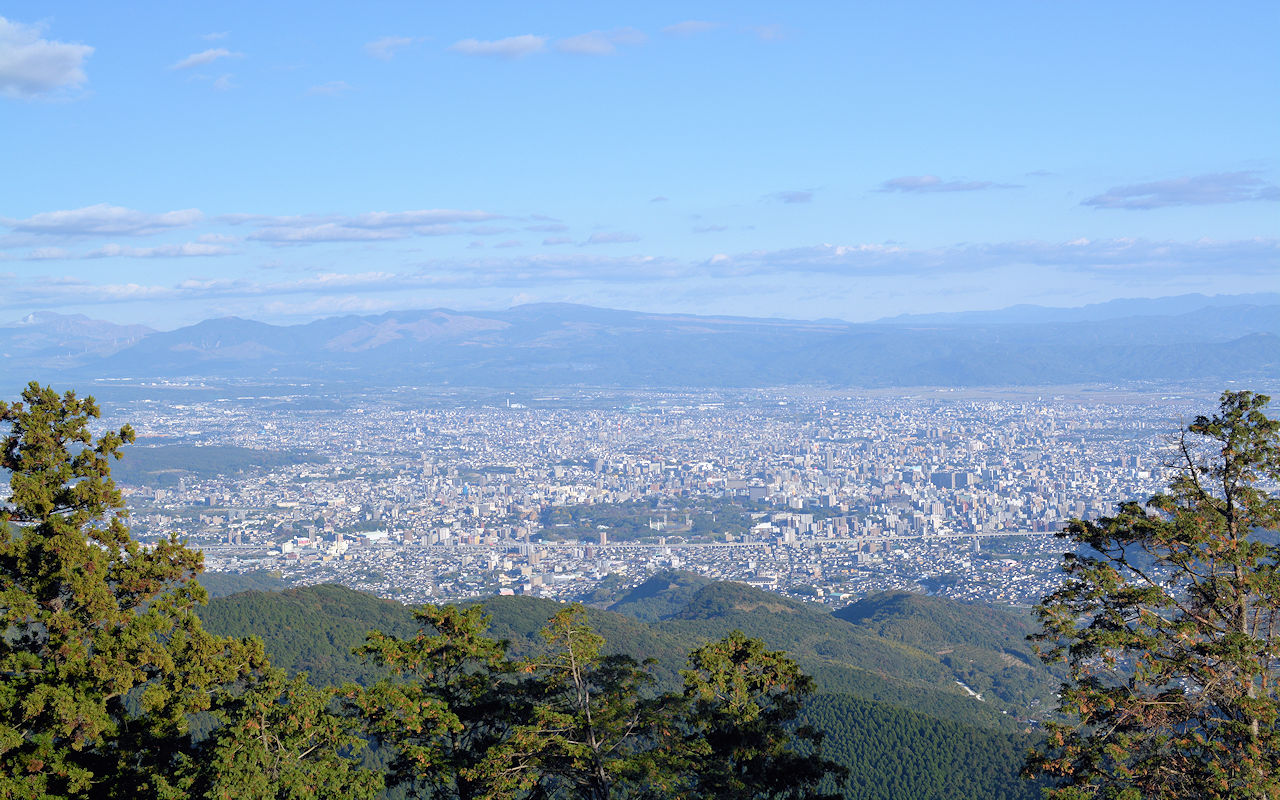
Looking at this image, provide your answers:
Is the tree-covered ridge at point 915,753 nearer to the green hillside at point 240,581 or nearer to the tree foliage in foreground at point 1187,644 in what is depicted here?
the tree foliage in foreground at point 1187,644

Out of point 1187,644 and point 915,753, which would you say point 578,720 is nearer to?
point 1187,644

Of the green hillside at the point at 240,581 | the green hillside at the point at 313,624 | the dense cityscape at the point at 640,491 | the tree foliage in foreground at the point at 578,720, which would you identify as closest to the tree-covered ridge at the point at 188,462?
the dense cityscape at the point at 640,491

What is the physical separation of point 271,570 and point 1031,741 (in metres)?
52.4

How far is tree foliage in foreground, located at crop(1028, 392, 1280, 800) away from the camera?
867 cm

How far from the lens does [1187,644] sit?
923 cm

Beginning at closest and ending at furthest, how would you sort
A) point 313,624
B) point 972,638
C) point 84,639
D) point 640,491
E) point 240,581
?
point 84,639 < point 313,624 < point 972,638 < point 240,581 < point 640,491

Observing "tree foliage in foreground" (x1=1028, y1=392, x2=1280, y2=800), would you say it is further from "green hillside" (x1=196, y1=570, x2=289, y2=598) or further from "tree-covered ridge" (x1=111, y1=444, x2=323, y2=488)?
"tree-covered ridge" (x1=111, y1=444, x2=323, y2=488)

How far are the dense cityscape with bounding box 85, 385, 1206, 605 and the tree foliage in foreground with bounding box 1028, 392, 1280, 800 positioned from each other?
5437cm

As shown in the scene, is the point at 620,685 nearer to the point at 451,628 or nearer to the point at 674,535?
the point at 451,628

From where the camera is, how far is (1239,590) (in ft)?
31.0

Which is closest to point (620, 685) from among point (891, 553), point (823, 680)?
point (823, 680)

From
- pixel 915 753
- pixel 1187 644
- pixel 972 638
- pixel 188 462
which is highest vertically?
pixel 1187 644

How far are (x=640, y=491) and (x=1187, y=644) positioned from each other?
94.8 meters

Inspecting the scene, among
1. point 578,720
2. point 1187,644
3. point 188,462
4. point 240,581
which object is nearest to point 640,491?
point 240,581
